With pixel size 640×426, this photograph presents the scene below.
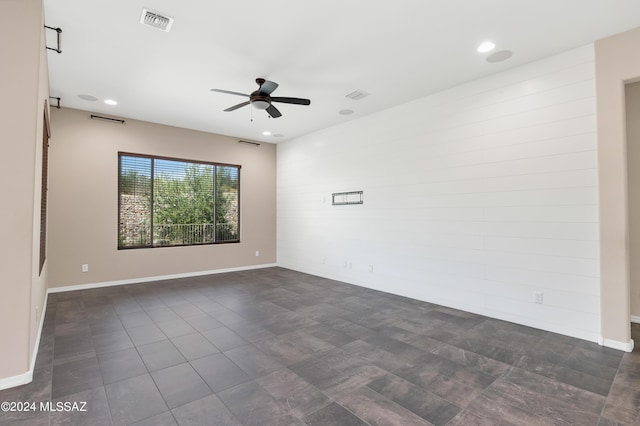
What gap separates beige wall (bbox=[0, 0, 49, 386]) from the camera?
2.37 m

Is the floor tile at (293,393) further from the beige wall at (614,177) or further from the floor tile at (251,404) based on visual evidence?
the beige wall at (614,177)

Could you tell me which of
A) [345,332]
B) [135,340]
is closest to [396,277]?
[345,332]

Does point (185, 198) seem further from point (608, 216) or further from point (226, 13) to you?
point (608, 216)

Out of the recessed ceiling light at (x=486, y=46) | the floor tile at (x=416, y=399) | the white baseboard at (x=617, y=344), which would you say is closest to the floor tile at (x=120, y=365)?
the floor tile at (x=416, y=399)

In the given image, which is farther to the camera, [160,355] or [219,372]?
[160,355]

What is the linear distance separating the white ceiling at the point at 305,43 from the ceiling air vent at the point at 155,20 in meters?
0.07

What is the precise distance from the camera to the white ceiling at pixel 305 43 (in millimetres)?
2789

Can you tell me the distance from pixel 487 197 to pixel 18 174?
493cm

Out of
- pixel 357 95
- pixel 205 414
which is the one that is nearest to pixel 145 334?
pixel 205 414

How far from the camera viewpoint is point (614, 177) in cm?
311

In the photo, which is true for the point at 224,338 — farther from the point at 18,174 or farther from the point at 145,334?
the point at 18,174

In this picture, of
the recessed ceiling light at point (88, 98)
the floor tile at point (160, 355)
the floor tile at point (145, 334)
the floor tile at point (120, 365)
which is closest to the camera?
the floor tile at point (120, 365)

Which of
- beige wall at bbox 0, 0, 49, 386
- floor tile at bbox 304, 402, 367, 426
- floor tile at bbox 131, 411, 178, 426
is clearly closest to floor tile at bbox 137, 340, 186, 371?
floor tile at bbox 131, 411, 178, 426

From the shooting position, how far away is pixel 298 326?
372 cm
